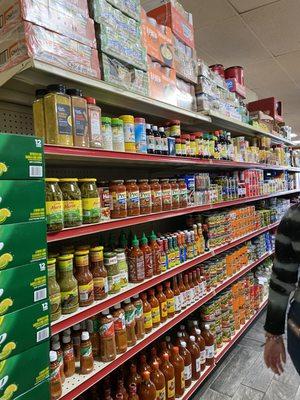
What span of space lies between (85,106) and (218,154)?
1.58m

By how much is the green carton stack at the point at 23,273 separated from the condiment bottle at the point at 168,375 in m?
1.05

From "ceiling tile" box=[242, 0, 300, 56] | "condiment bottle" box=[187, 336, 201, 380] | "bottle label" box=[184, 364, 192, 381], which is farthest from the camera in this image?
"ceiling tile" box=[242, 0, 300, 56]

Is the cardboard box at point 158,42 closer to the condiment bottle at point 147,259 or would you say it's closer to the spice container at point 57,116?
the spice container at point 57,116

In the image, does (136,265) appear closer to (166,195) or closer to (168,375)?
(166,195)

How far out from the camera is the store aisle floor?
2414 mm

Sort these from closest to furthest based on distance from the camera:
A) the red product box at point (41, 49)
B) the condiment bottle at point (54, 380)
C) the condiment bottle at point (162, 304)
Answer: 1. the red product box at point (41, 49)
2. the condiment bottle at point (54, 380)
3. the condiment bottle at point (162, 304)

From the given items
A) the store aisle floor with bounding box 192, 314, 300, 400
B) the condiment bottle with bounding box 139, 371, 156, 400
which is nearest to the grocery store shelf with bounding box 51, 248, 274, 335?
the condiment bottle with bounding box 139, 371, 156, 400

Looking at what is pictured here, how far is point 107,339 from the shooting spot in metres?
1.68

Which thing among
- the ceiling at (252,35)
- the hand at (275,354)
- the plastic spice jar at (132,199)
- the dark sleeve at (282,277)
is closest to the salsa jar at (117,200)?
the plastic spice jar at (132,199)

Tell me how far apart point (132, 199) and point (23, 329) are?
0.92 metres

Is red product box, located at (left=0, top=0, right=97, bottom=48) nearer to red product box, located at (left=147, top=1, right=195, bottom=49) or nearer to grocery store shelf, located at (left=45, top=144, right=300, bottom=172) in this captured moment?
grocery store shelf, located at (left=45, top=144, right=300, bottom=172)

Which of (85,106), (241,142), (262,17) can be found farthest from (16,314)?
(262,17)

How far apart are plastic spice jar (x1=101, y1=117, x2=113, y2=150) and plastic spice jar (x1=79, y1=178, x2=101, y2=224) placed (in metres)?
0.22

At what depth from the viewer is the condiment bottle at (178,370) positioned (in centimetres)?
216
